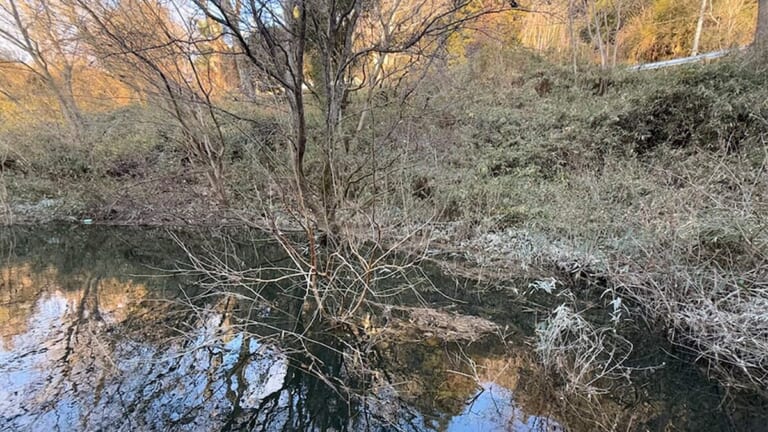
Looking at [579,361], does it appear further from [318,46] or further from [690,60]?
[690,60]

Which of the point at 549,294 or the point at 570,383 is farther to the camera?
the point at 549,294

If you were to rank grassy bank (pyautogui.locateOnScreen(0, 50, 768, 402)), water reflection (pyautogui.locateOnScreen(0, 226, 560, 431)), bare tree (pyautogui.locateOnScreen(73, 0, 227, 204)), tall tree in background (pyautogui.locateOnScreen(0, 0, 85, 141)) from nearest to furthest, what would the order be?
1. water reflection (pyautogui.locateOnScreen(0, 226, 560, 431))
2. grassy bank (pyautogui.locateOnScreen(0, 50, 768, 402))
3. bare tree (pyautogui.locateOnScreen(73, 0, 227, 204))
4. tall tree in background (pyautogui.locateOnScreen(0, 0, 85, 141))

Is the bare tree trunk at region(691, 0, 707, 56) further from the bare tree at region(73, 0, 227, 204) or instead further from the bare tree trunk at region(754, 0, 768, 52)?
Result: the bare tree at region(73, 0, 227, 204)

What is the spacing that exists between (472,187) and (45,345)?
6.67 meters

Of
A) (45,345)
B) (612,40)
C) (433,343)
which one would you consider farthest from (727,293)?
(612,40)

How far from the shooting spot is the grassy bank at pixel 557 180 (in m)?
3.93

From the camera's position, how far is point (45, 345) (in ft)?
12.2

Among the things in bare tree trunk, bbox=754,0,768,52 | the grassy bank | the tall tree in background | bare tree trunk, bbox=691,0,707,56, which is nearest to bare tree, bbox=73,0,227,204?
the grassy bank

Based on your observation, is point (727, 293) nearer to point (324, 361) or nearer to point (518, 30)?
point (324, 361)

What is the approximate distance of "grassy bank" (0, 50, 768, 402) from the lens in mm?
3926

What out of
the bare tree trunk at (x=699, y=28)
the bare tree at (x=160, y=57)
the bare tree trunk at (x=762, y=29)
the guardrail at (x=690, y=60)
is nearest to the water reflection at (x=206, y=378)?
the bare tree at (x=160, y=57)

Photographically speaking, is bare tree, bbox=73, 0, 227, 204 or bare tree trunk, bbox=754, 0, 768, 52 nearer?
bare tree, bbox=73, 0, 227, 204

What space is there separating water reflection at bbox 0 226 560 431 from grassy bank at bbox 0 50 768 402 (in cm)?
122

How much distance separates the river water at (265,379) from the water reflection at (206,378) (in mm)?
12
